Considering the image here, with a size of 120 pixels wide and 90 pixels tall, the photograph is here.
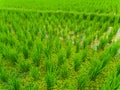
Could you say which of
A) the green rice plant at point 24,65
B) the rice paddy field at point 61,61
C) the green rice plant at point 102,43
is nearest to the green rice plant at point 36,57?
the rice paddy field at point 61,61

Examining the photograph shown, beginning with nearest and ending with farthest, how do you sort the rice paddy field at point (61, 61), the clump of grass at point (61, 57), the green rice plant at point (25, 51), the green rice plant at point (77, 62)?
the rice paddy field at point (61, 61) → the green rice plant at point (77, 62) → the clump of grass at point (61, 57) → the green rice plant at point (25, 51)

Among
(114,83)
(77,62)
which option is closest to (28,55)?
(77,62)

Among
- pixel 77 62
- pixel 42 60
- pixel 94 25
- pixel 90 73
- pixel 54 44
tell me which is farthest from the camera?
pixel 94 25

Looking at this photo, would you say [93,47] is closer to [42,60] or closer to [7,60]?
[42,60]

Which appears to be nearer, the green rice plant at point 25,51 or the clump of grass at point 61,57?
the clump of grass at point 61,57

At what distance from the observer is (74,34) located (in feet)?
13.0

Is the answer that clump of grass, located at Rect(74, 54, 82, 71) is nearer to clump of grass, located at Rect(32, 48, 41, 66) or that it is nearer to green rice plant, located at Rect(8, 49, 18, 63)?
clump of grass, located at Rect(32, 48, 41, 66)

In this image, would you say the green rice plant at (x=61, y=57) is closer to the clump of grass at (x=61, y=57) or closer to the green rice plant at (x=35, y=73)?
the clump of grass at (x=61, y=57)

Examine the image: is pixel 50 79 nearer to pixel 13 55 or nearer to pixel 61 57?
pixel 61 57

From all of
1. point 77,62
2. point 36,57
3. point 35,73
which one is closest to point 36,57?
point 36,57

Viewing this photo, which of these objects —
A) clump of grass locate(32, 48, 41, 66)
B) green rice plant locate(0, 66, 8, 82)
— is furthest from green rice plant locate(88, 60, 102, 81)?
green rice plant locate(0, 66, 8, 82)

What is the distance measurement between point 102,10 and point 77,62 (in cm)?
353

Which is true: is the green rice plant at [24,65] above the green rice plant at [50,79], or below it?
below

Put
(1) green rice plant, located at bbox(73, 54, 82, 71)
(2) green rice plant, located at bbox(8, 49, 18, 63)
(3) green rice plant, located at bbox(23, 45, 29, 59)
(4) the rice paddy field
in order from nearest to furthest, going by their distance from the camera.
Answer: (4) the rice paddy field → (1) green rice plant, located at bbox(73, 54, 82, 71) → (2) green rice plant, located at bbox(8, 49, 18, 63) → (3) green rice plant, located at bbox(23, 45, 29, 59)
